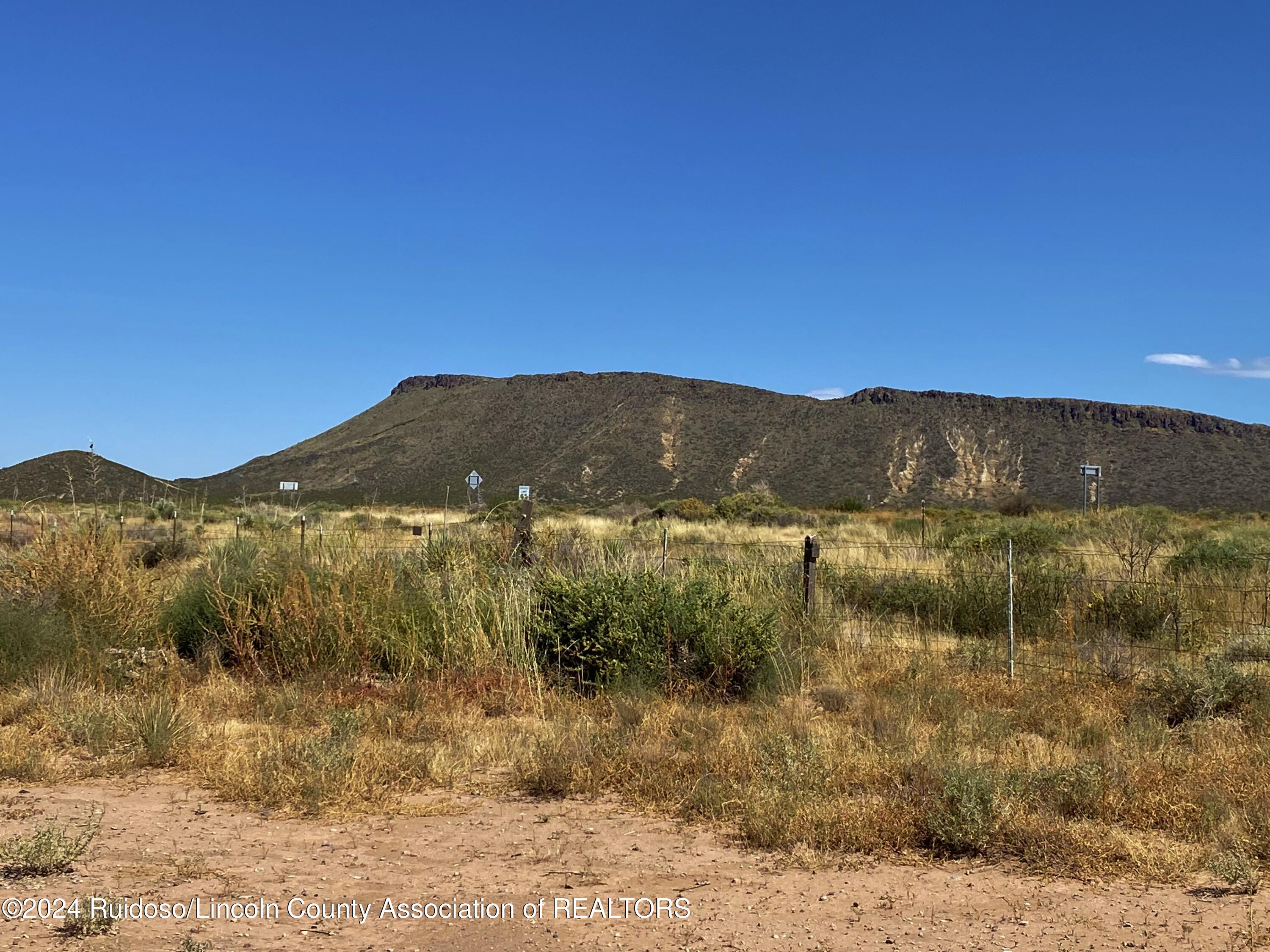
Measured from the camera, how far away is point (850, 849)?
577 centimetres

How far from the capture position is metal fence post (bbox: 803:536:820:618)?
12.5 meters

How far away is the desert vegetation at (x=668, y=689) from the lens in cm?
621

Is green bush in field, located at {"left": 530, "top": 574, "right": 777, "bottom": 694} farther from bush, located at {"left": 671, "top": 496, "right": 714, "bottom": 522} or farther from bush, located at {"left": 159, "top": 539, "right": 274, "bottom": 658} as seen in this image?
bush, located at {"left": 671, "top": 496, "right": 714, "bottom": 522}

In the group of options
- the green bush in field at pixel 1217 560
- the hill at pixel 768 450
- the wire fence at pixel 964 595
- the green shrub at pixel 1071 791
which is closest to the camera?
the green shrub at pixel 1071 791

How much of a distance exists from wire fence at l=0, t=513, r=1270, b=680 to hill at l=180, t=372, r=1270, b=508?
50.5m

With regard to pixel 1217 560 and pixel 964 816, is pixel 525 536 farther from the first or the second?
pixel 1217 560

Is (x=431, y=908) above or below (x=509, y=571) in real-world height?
below

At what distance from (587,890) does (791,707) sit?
406 cm

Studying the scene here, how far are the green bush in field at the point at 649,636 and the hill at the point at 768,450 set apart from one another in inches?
2154

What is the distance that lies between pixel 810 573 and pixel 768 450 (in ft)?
258

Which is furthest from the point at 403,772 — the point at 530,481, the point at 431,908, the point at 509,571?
the point at 530,481

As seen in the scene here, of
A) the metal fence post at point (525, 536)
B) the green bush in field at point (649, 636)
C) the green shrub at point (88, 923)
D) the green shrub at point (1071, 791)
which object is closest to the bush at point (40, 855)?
the green shrub at point (88, 923)

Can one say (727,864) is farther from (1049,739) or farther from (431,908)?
(1049,739)

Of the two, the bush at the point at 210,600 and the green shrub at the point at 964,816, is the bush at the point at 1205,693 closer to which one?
the green shrub at the point at 964,816
